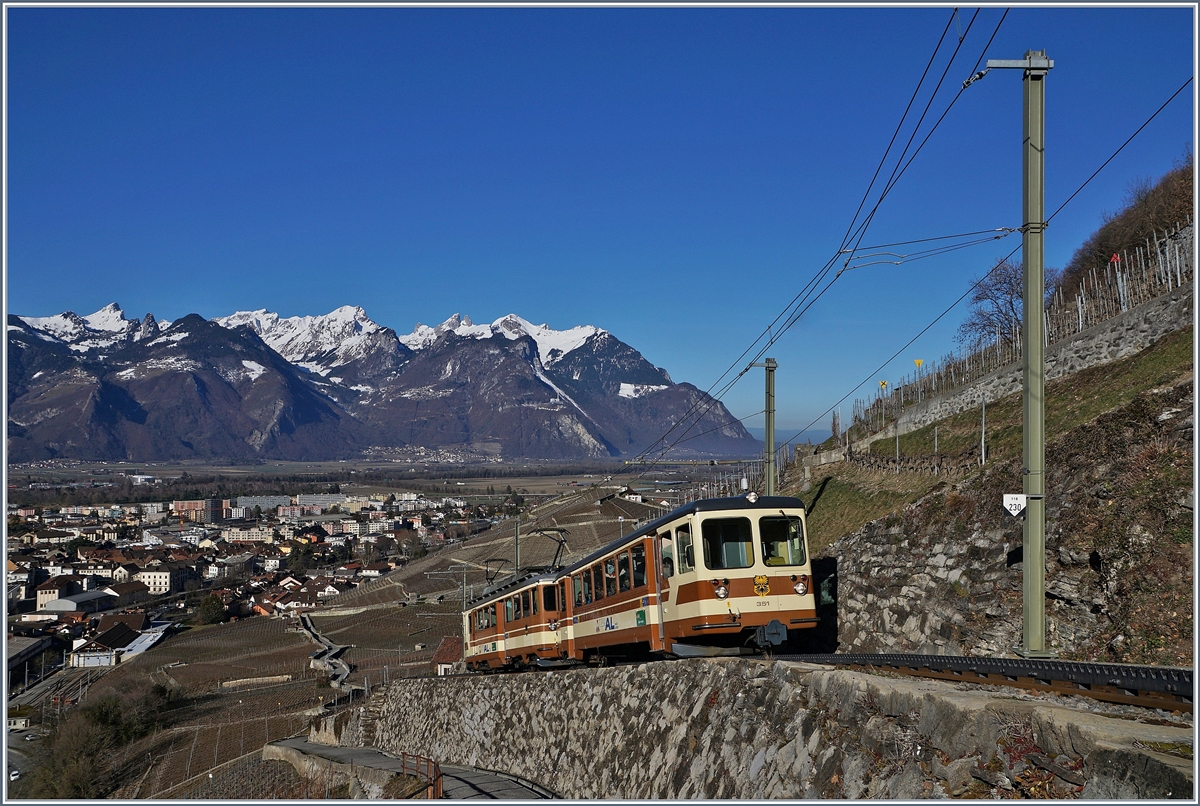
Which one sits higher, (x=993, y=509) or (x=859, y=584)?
(x=993, y=509)

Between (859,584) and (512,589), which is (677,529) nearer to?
(859,584)

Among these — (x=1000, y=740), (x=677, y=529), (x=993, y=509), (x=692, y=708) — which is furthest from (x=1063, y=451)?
(x=1000, y=740)

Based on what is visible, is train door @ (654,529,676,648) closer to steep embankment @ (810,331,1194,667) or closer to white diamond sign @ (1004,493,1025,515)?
steep embankment @ (810,331,1194,667)

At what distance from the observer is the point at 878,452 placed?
33.2 meters

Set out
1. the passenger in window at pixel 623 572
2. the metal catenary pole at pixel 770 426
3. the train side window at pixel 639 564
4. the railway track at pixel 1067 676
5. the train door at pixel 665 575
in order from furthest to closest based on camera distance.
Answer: the metal catenary pole at pixel 770 426 < the passenger in window at pixel 623 572 < the train side window at pixel 639 564 < the train door at pixel 665 575 < the railway track at pixel 1067 676

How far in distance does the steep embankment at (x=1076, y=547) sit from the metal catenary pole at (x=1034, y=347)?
190 cm

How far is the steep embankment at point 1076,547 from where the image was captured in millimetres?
11703

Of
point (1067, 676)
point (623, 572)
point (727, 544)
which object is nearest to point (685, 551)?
point (727, 544)

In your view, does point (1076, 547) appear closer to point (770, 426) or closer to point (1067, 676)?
point (1067, 676)

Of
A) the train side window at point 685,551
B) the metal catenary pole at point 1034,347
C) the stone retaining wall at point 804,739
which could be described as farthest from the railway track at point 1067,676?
the train side window at point 685,551

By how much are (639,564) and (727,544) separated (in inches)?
82.2

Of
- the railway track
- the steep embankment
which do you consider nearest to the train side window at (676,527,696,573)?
the steep embankment

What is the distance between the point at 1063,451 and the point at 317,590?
331ft

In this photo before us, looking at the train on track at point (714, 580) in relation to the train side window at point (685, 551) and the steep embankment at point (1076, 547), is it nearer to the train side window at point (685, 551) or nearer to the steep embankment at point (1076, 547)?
the train side window at point (685, 551)
